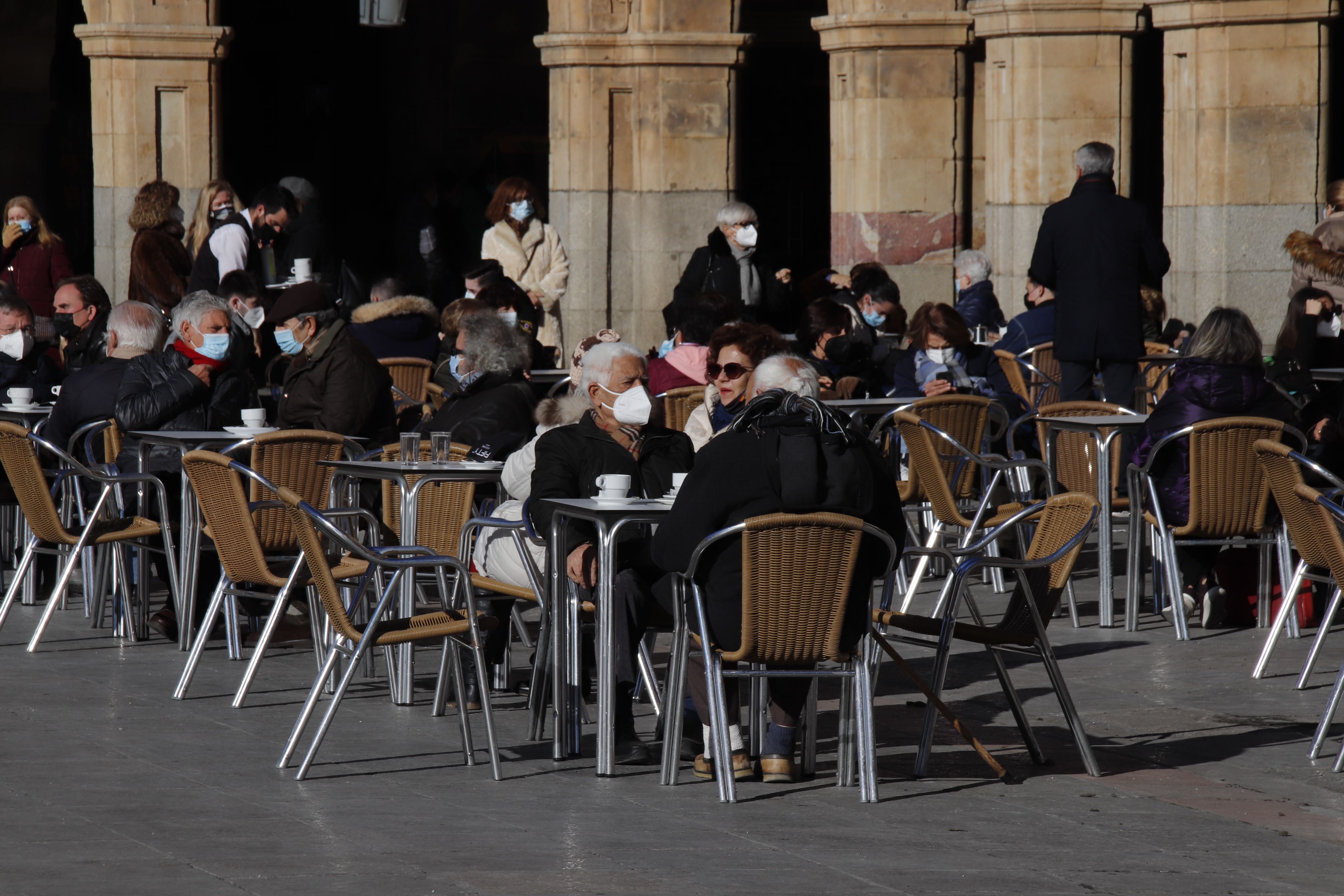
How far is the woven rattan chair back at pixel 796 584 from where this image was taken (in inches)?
231

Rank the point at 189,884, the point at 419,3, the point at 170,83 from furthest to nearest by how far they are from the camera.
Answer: the point at 419,3, the point at 170,83, the point at 189,884

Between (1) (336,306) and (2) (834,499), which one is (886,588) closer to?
(2) (834,499)

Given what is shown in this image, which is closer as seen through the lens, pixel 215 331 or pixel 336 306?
pixel 215 331

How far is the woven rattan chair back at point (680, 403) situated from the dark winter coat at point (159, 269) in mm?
4137

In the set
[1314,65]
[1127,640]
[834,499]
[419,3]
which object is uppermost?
[419,3]

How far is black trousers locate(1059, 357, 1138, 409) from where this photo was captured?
1139 centimetres

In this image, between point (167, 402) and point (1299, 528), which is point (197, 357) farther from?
point (1299, 528)

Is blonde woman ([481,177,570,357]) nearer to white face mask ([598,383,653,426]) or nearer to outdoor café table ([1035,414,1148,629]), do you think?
outdoor café table ([1035,414,1148,629])

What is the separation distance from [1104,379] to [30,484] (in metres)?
5.47

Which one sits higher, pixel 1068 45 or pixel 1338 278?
pixel 1068 45

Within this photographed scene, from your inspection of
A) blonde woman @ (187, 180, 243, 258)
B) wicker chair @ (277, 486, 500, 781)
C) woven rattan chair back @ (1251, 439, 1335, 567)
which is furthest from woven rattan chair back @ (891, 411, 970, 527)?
blonde woman @ (187, 180, 243, 258)

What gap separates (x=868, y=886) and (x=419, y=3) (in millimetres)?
19511

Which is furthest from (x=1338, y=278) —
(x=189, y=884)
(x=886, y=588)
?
(x=189, y=884)

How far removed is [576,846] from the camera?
551 cm
